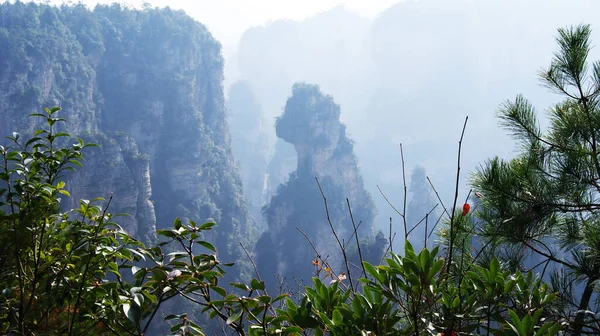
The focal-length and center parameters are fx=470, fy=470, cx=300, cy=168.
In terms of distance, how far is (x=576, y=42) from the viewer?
188cm

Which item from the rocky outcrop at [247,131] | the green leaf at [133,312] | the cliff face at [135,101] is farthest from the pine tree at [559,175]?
the rocky outcrop at [247,131]

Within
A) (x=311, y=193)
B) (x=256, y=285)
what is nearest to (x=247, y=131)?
(x=311, y=193)

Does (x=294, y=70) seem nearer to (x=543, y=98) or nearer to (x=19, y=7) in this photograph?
(x=543, y=98)

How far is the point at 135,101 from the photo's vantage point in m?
22.3

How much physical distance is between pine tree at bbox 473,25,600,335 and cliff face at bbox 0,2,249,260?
14688 mm

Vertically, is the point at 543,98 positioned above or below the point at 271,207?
above

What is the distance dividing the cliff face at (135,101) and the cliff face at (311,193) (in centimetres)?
194

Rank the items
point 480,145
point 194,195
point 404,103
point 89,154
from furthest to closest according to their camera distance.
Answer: point 404,103 → point 480,145 → point 194,195 → point 89,154

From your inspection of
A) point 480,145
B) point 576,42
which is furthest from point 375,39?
point 576,42

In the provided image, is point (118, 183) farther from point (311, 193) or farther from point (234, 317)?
point (234, 317)

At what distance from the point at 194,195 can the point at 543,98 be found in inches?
1322

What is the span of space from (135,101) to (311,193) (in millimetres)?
9451

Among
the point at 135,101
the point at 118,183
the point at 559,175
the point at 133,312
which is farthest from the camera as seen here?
the point at 135,101

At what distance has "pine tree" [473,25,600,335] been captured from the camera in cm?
182
